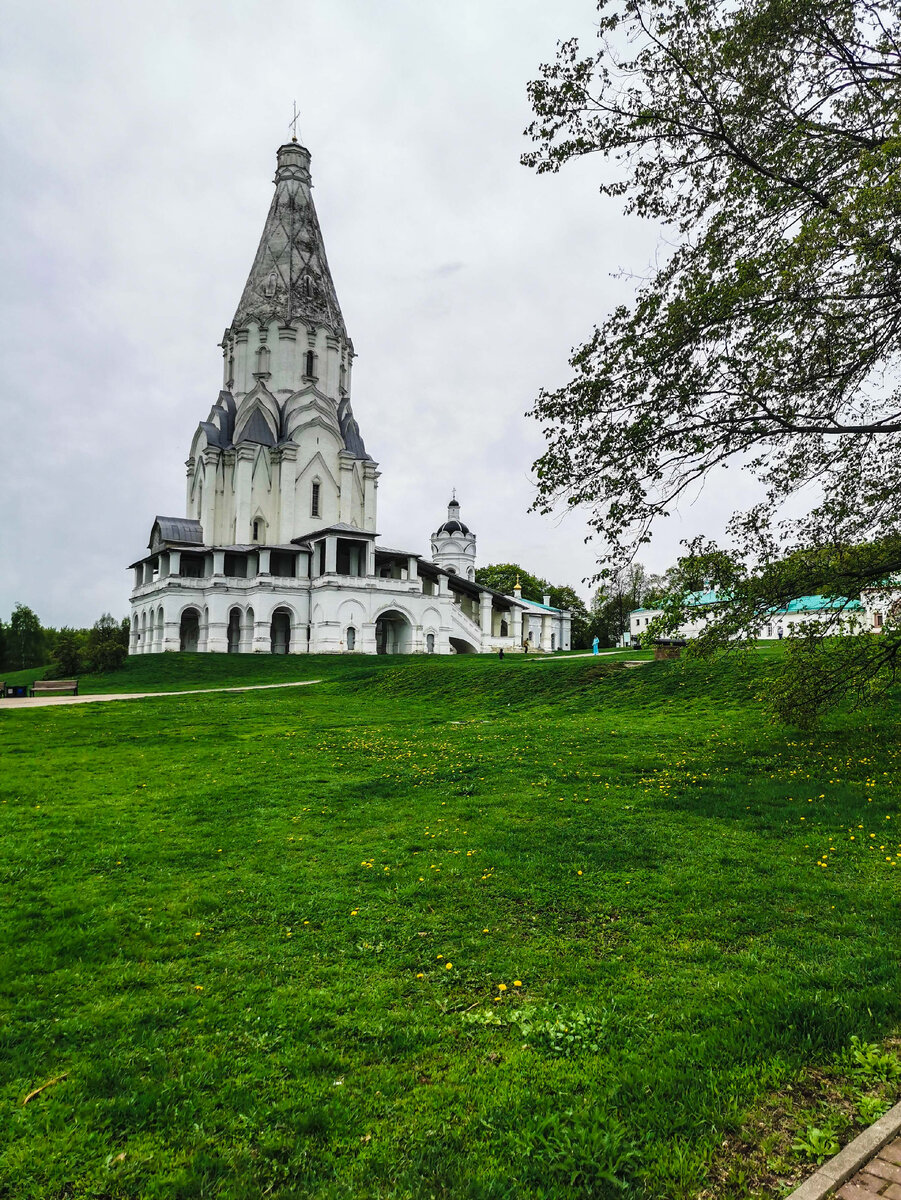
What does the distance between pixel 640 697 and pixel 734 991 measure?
14.6 m

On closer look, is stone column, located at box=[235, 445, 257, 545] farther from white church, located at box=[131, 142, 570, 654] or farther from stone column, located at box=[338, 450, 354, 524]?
stone column, located at box=[338, 450, 354, 524]

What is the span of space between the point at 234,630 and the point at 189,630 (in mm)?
5093

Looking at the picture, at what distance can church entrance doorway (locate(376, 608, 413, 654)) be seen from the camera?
49.0 m

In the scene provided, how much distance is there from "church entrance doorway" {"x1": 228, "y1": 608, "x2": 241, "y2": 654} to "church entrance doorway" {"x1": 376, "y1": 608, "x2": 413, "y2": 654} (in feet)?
30.7

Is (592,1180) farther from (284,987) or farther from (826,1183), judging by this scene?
(284,987)

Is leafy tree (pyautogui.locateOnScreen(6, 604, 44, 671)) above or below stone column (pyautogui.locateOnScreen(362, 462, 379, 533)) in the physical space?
below

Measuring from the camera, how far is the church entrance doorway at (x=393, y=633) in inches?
1928

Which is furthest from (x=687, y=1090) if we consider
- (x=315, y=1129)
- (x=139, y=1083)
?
(x=139, y=1083)

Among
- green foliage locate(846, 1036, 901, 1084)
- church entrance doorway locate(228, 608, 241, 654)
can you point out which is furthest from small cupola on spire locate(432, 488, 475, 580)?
green foliage locate(846, 1036, 901, 1084)

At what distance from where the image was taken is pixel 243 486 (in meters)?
52.6

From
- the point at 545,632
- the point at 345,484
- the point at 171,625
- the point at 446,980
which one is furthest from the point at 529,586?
the point at 446,980

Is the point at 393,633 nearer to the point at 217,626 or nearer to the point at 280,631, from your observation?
the point at 280,631

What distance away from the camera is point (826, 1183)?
2643 millimetres

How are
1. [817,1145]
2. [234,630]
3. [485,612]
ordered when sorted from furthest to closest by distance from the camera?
[485,612], [234,630], [817,1145]
